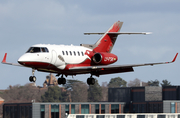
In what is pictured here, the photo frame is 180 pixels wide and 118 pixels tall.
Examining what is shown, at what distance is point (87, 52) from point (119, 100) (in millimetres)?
79037

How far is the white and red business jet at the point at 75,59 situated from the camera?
45.3 meters

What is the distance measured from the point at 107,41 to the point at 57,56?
9770mm

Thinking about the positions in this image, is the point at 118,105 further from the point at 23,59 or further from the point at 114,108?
the point at 23,59

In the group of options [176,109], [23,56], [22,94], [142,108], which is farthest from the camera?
[22,94]

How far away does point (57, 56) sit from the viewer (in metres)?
47.0

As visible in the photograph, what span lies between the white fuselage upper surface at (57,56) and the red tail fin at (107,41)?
10.1 feet

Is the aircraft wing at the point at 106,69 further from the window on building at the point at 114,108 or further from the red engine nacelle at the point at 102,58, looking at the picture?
the window on building at the point at 114,108

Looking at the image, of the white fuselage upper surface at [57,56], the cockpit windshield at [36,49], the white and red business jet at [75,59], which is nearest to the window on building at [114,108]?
the white and red business jet at [75,59]

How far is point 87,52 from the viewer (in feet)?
168

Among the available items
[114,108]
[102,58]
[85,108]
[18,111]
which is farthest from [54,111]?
[102,58]

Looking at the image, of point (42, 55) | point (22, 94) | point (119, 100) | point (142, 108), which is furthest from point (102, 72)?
point (22, 94)

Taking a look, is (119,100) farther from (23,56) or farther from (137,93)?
(23,56)

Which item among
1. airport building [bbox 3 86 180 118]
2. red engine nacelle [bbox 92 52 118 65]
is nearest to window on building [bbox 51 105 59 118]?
airport building [bbox 3 86 180 118]

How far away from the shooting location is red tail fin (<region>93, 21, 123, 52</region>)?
177 ft
